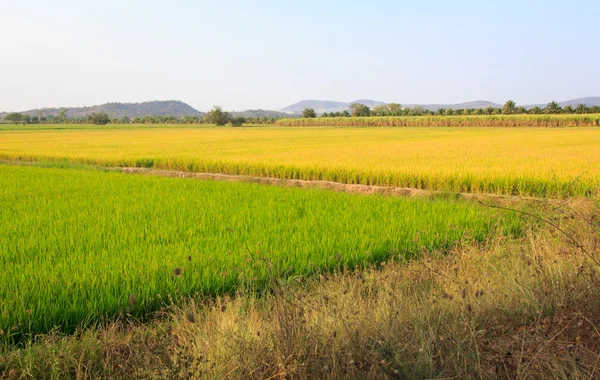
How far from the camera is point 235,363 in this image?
2.82m

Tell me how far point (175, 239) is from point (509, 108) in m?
71.4

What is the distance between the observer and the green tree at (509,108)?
6738 centimetres

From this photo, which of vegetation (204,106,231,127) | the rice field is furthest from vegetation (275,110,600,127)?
the rice field

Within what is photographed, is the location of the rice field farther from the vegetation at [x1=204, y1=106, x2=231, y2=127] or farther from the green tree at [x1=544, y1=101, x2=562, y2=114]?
the vegetation at [x1=204, y1=106, x2=231, y2=127]

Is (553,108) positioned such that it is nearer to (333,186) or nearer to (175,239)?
(333,186)

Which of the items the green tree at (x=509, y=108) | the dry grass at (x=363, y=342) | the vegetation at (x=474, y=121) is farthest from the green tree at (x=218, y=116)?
the dry grass at (x=363, y=342)

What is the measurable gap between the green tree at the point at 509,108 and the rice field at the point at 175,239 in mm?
63244

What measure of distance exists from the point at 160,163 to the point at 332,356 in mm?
15286

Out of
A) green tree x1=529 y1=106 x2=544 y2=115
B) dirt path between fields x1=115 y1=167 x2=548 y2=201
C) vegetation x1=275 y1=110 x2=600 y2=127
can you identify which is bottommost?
vegetation x1=275 y1=110 x2=600 y2=127

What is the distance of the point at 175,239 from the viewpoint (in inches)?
235

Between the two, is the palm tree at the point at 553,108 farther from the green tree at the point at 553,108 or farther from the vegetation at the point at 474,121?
the vegetation at the point at 474,121

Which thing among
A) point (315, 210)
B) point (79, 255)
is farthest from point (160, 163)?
point (79, 255)

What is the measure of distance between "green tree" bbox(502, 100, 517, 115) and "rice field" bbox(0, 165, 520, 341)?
207 ft

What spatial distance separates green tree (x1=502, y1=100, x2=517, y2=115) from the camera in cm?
6738
